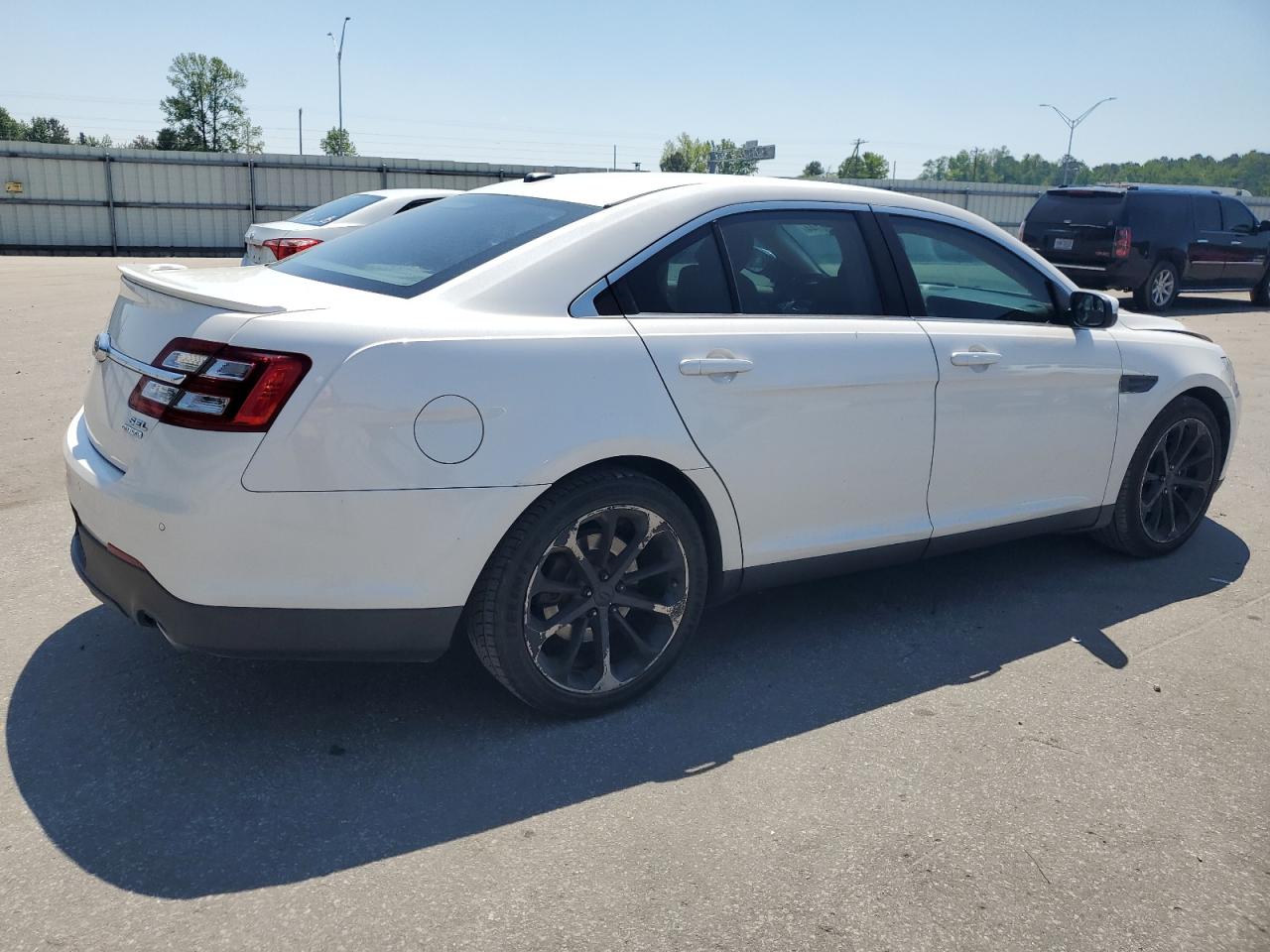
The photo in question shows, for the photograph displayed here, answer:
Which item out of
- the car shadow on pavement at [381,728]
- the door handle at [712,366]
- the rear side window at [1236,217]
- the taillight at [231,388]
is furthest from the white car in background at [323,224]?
the rear side window at [1236,217]

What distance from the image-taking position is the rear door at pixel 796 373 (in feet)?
11.5

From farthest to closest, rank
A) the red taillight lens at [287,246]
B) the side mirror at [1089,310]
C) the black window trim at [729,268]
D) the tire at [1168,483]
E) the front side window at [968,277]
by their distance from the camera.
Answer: the red taillight lens at [287,246], the tire at [1168,483], the side mirror at [1089,310], the front side window at [968,277], the black window trim at [729,268]

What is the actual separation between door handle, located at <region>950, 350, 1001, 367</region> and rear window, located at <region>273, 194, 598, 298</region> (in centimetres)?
144

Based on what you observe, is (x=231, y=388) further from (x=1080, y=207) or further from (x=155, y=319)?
(x=1080, y=207)

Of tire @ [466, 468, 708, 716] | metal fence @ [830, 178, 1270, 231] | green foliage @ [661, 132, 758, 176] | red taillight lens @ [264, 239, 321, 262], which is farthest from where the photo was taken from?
green foliage @ [661, 132, 758, 176]

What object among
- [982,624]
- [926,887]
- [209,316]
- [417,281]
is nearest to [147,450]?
[209,316]

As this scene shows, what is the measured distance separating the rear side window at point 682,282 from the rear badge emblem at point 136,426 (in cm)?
138

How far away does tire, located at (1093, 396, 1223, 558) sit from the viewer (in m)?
4.99

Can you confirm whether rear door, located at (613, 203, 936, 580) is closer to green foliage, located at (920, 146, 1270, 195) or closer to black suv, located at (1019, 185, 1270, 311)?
black suv, located at (1019, 185, 1270, 311)

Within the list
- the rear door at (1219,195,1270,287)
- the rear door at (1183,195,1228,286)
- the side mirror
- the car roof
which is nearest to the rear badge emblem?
the car roof

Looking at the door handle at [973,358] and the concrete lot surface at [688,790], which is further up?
the door handle at [973,358]

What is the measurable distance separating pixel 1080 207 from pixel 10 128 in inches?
4068

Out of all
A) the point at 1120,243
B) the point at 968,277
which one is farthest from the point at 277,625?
the point at 1120,243

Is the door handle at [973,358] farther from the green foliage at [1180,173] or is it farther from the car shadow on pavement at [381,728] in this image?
the green foliage at [1180,173]
